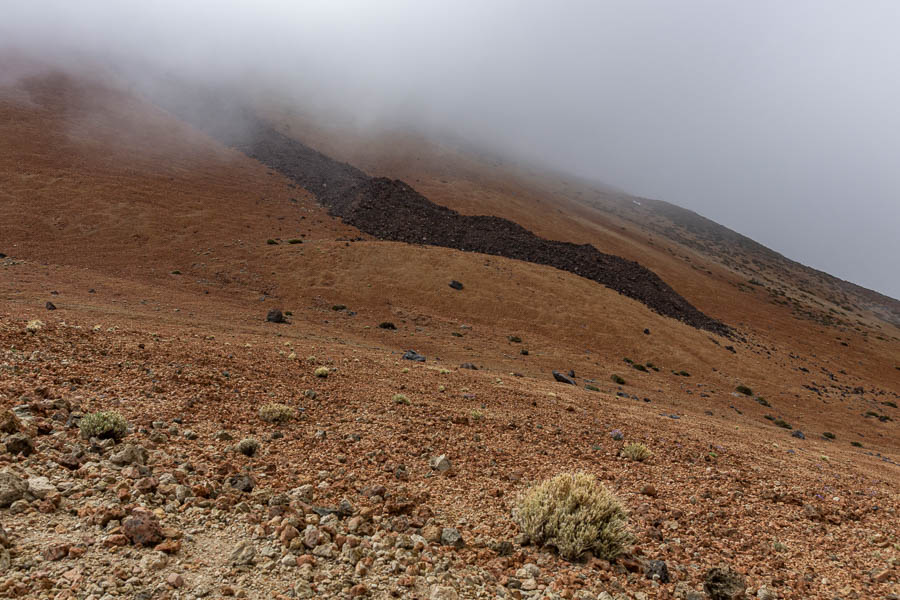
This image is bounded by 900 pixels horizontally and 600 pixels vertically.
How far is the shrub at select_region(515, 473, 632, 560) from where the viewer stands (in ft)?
12.9

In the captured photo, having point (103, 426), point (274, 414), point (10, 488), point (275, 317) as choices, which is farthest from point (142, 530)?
point (275, 317)

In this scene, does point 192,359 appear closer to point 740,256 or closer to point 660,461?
point 660,461

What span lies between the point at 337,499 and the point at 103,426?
2856 millimetres

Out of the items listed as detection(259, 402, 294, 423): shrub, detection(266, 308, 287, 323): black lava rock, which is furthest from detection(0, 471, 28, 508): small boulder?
detection(266, 308, 287, 323): black lava rock

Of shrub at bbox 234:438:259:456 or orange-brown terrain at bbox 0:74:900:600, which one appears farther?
shrub at bbox 234:438:259:456

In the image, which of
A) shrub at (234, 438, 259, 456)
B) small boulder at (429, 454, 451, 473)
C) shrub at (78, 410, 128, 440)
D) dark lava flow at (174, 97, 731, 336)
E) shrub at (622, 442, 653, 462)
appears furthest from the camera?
dark lava flow at (174, 97, 731, 336)

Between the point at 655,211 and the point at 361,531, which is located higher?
the point at 655,211

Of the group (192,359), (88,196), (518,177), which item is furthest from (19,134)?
(518,177)

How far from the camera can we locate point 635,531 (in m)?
4.62

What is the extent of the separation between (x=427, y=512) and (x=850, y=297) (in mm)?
115829

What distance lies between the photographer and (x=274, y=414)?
21.1 ft

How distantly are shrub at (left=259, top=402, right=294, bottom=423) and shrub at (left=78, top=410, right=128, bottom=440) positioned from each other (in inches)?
75.5

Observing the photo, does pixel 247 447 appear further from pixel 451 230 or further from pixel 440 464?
pixel 451 230

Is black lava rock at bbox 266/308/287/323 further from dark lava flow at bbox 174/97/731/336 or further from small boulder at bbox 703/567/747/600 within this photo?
dark lava flow at bbox 174/97/731/336
